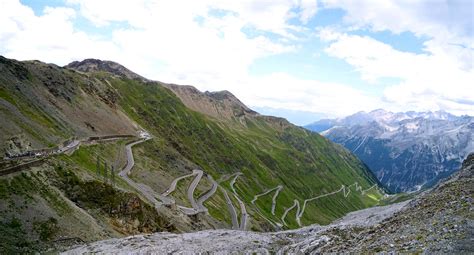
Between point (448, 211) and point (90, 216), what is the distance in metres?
55.5

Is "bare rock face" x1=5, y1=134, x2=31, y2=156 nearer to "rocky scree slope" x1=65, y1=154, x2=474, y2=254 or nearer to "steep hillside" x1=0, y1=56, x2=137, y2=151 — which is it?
"steep hillside" x1=0, y1=56, x2=137, y2=151

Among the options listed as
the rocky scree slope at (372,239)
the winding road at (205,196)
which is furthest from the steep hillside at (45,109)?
the rocky scree slope at (372,239)

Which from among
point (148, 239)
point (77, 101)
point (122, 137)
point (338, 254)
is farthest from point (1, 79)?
point (338, 254)

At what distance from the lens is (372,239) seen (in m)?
35.8

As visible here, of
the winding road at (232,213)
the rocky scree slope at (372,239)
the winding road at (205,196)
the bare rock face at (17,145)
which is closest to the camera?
the rocky scree slope at (372,239)

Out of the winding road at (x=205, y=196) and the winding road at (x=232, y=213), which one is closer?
the winding road at (x=205, y=196)

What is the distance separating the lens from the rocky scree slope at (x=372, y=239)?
2970 cm

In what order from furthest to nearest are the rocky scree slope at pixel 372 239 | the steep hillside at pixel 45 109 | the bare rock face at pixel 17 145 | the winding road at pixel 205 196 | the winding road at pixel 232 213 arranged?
the winding road at pixel 232 213 < the winding road at pixel 205 196 < the steep hillside at pixel 45 109 < the bare rock face at pixel 17 145 < the rocky scree slope at pixel 372 239

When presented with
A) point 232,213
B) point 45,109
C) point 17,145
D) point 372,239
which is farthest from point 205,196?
point 372,239

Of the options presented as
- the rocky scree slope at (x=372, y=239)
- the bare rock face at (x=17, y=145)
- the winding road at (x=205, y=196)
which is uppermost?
the bare rock face at (x=17, y=145)

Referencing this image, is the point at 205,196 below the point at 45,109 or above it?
below

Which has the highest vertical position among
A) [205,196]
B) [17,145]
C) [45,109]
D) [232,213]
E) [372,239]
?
[45,109]

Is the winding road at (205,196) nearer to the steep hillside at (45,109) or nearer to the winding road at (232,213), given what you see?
the winding road at (232,213)

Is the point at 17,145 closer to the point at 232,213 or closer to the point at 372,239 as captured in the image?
the point at 232,213
